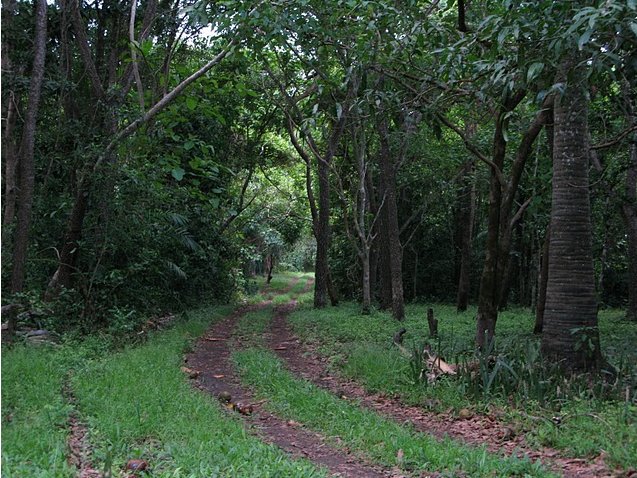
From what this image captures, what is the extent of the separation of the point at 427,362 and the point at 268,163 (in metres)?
16.6

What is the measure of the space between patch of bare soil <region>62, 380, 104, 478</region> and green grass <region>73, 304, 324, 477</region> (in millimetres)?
82

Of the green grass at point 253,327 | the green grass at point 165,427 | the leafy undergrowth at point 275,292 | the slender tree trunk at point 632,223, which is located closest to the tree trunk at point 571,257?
the green grass at point 165,427

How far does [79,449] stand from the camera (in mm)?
4527

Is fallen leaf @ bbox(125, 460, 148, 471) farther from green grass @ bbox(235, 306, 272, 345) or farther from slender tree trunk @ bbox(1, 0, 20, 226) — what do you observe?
green grass @ bbox(235, 306, 272, 345)

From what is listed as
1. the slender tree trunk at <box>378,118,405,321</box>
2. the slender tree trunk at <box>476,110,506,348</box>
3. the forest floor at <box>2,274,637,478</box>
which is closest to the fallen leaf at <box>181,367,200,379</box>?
the forest floor at <box>2,274,637,478</box>

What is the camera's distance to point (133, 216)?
1094 cm

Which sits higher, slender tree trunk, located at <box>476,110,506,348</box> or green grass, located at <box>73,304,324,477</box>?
slender tree trunk, located at <box>476,110,506,348</box>

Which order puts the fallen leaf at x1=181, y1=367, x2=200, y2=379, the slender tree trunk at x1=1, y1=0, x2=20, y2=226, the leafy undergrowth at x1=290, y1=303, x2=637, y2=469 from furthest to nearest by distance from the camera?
the slender tree trunk at x1=1, y1=0, x2=20, y2=226, the fallen leaf at x1=181, y1=367, x2=200, y2=379, the leafy undergrowth at x1=290, y1=303, x2=637, y2=469

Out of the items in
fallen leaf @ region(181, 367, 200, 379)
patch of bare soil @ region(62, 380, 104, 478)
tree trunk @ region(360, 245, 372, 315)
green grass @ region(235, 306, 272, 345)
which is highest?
tree trunk @ region(360, 245, 372, 315)

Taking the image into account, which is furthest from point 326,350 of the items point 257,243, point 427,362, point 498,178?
point 257,243

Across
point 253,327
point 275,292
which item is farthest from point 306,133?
point 275,292

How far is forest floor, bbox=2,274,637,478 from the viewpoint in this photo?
4340 millimetres

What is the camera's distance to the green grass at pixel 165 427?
13.9 ft

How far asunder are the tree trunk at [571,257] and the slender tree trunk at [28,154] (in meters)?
8.00
